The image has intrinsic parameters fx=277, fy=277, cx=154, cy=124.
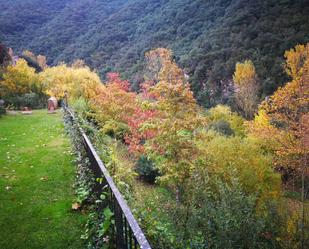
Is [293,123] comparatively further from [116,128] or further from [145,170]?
[116,128]

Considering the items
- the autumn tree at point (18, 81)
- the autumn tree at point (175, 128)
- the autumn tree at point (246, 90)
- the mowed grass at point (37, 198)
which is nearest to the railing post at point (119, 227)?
the mowed grass at point (37, 198)

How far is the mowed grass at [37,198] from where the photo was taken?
14.7 feet

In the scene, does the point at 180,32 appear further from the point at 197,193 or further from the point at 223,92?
the point at 197,193

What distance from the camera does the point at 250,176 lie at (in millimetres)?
17734

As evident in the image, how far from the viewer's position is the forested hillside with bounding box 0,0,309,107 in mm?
56500

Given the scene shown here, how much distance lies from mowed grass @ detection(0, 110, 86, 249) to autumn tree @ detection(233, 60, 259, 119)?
116 ft

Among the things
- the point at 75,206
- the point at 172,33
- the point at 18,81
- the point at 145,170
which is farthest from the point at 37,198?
the point at 172,33

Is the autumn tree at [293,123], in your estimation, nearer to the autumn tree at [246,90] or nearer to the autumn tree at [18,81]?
the autumn tree at [246,90]

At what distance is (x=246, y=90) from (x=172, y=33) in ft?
141

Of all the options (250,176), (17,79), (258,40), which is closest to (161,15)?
(258,40)

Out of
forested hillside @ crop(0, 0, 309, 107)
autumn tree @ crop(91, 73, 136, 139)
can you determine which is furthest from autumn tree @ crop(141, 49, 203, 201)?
forested hillside @ crop(0, 0, 309, 107)

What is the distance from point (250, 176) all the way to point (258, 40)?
4904 cm

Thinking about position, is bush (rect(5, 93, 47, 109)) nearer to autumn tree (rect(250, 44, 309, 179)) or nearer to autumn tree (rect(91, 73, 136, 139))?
autumn tree (rect(91, 73, 136, 139))

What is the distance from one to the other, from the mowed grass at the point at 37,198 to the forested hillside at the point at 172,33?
44005 millimetres
